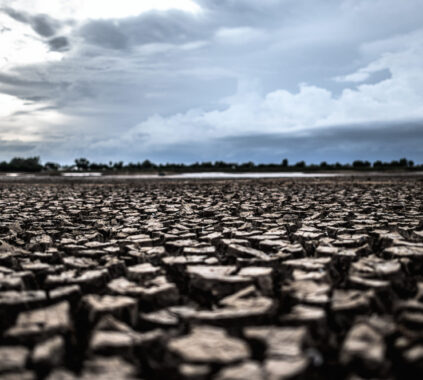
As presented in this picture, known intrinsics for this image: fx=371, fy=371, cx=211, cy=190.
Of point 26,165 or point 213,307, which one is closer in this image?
point 213,307

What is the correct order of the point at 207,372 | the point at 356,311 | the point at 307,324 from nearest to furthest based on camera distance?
1. the point at 207,372
2. the point at 307,324
3. the point at 356,311

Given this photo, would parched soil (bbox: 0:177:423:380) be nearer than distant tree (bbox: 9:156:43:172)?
Yes

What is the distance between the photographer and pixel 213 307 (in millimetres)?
1559

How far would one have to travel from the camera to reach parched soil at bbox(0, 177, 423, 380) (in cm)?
108

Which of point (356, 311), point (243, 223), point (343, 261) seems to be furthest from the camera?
point (243, 223)

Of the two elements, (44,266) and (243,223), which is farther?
(243,223)

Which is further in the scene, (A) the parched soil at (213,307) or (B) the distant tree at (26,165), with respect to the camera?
(B) the distant tree at (26,165)

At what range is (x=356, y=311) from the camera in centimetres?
138

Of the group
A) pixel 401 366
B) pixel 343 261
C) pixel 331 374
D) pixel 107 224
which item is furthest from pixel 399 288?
pixel 107 224

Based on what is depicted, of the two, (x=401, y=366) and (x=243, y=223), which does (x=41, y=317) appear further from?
(x=243, y=223)

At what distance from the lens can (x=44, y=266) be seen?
76.7 inches

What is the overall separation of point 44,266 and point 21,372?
3.28ft

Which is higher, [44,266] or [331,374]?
[44,266]

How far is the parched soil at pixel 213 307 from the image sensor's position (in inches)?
42.3
